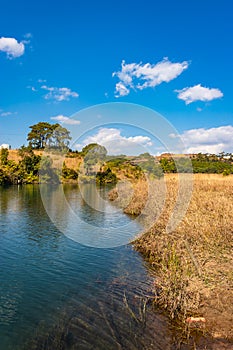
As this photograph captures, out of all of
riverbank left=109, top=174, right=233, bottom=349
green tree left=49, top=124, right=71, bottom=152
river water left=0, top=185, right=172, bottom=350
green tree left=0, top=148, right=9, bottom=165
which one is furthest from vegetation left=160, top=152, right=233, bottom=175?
river water left=0, top=185, right=172, bottom=350

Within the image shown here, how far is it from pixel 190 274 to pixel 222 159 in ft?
257

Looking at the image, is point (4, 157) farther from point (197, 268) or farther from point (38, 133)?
point (197, 268)

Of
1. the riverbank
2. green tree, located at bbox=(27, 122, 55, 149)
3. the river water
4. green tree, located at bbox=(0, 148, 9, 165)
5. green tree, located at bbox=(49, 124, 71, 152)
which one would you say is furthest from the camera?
green tree, located at bbox=(27, 122, 55, 149)

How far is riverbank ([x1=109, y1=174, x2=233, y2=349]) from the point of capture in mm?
6563

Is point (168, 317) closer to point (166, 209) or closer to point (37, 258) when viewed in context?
point (37, 258)

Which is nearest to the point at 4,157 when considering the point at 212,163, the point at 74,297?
the point at 212,163

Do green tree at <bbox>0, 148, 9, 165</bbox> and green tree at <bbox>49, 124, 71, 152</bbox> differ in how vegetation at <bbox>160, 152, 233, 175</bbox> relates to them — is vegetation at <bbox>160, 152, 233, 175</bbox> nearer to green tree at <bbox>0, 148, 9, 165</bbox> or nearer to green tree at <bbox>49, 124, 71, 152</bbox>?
green tree at <bbox>49, 124, 71, 152</bbox>

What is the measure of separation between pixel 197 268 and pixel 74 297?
3.68m

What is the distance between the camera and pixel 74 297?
8125 mm

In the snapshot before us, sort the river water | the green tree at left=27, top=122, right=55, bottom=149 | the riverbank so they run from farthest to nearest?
1. the green tree at left=27, top=122, right=55, bottom=149
2. the riverbank
3. the river water

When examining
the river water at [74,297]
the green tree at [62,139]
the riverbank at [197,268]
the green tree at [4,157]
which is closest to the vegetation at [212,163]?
the green tree at [62,139]

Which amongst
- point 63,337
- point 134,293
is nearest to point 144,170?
point 134,293

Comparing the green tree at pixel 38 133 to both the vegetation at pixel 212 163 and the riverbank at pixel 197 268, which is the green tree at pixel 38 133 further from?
the riverbank at pixel 197 268

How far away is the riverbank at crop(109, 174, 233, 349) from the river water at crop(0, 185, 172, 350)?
0.53 m
